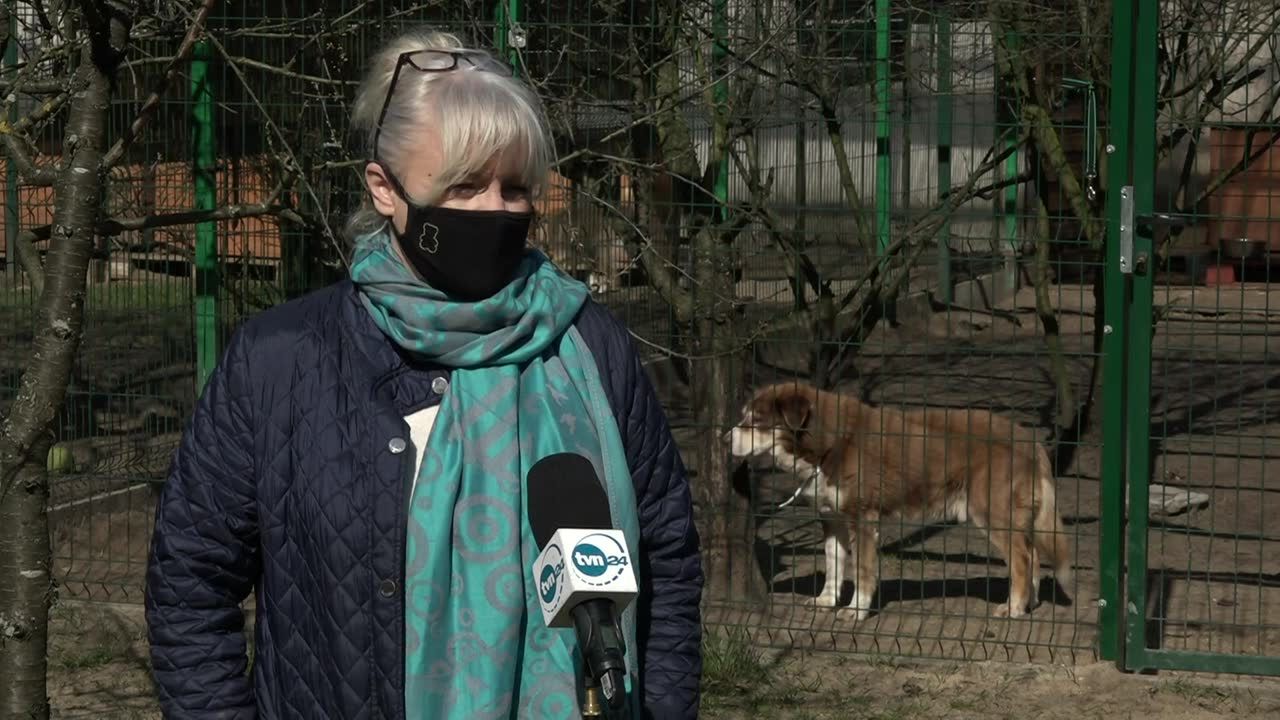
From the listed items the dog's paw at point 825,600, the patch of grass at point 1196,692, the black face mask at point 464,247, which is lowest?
the patch of grass at point 1196,692

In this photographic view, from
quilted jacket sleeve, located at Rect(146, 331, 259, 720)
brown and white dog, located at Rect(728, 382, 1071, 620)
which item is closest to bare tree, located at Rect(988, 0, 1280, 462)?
brown and white dog, located at Rect(728, 382, 1071, 620)

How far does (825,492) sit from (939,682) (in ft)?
3.59

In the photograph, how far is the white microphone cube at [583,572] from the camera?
75.0 inches

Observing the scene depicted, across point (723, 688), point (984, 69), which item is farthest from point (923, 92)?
point (723, 688)

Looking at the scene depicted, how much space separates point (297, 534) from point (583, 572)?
0.74 m

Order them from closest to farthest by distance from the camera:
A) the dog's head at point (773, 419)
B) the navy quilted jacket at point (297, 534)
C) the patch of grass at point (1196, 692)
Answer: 1. the navy quilted jacket at point (297, 534)
2. the patch of grass at point (1196, 692)
3. the dog's head at point (773, 419)

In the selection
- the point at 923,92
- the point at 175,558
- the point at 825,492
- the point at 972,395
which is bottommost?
the point at 825,492

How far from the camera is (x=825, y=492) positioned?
7137mm

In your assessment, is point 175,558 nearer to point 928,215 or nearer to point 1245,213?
point 928,215

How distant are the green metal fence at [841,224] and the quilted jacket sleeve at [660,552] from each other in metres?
3.33

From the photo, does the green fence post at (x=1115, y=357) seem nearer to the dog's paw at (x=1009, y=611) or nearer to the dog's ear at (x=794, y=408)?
the dog's paw at (x=1009, y=611)

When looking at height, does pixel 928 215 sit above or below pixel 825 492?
above

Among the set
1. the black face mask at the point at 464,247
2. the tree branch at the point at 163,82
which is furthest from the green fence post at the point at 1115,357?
the black face mask at the point at 464,247

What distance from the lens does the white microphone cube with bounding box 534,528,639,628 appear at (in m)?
1.91
